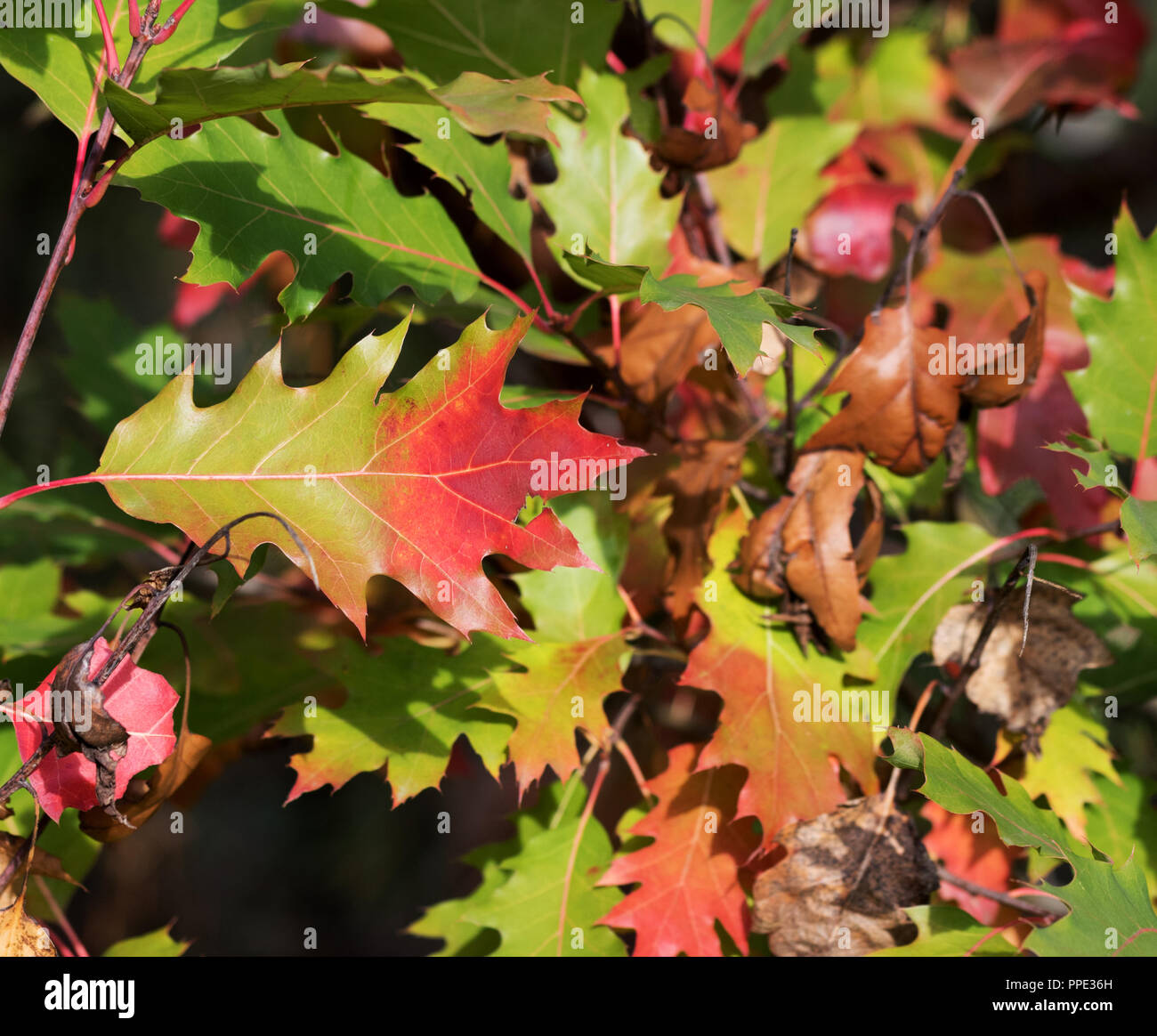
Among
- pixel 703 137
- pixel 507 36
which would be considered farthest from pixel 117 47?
pixel 703 137

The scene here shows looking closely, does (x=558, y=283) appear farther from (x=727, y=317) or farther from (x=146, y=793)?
(x=146, y=793)

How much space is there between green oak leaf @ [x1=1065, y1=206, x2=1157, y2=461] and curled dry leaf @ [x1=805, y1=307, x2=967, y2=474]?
136mm

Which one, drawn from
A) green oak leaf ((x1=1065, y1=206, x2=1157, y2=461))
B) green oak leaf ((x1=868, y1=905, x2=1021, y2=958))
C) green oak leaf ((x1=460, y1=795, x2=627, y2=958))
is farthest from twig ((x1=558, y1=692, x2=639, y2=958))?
green oak leaf ((x1=1065, y1=206, x2=1157, y2=461))

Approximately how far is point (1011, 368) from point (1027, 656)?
0.22m

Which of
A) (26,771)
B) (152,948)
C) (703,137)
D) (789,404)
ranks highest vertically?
(703,137)

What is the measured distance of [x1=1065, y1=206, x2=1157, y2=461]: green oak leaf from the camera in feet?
2.47

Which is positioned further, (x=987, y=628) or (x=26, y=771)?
(x=987, y=628)

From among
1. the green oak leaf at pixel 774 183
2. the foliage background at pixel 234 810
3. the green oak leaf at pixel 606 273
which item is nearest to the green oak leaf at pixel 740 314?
the green oak leaf at pixel 606 273

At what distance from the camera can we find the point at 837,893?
677 millimetres

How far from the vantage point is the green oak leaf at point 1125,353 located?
0.75 m

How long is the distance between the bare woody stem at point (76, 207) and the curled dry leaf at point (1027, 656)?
66 centimetres

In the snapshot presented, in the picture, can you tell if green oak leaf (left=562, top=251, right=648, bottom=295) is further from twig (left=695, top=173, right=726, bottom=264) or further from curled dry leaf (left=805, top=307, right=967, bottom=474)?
twig (left=695, top=173, right=726, bottom=264)

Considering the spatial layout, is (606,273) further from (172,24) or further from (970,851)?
(970,851)
